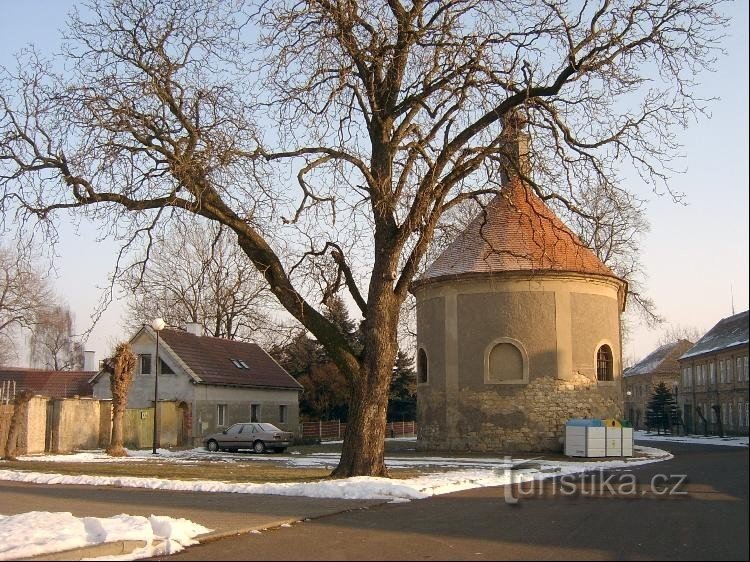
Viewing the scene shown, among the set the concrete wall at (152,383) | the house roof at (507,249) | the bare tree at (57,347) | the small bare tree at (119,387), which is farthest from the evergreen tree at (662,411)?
the bare tree at (57,347)

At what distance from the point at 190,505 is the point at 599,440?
1922 cm

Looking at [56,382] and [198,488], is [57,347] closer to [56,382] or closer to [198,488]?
[56,382]

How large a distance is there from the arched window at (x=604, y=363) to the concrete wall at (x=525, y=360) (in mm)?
363

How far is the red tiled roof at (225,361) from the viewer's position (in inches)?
1602

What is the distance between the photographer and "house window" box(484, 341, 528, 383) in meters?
32.2

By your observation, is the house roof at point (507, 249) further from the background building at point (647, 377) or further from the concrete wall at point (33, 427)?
the background building at point (647, 377)

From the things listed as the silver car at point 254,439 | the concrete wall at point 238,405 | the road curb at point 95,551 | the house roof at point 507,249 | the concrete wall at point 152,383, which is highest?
the house roof at point 507,249

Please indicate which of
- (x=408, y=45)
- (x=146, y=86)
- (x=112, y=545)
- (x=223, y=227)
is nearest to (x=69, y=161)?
(x=146, y=86)

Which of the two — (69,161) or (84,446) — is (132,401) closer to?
(84,446)

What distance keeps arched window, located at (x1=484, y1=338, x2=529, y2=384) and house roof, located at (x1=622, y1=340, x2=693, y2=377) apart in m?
40.6

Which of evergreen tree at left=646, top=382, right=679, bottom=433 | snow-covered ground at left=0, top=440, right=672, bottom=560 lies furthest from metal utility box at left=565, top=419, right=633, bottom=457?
evergreen tree at left=646, top=382, right=679, bottom=433

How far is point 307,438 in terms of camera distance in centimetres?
4525

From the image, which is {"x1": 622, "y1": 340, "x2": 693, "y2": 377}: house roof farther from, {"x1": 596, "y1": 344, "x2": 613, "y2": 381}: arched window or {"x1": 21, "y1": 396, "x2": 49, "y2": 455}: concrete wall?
{"x1": 21, "y1": 396, "x2": 49, "y2": 455}: concrete wall

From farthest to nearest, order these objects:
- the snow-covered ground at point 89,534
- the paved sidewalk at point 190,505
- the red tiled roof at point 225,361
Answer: the red tiled roof at point 225,361
the paved sidewalk at point 190,505
the snow-covered ground at point 89,534
